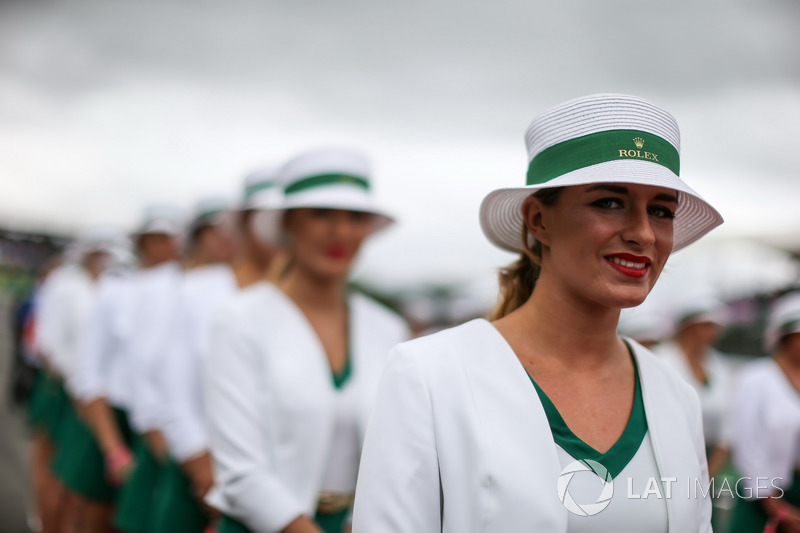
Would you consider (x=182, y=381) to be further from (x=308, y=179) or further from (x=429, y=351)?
(x=429, y=351)

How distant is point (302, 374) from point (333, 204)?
0.67m

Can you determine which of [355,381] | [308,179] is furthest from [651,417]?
[308,179]

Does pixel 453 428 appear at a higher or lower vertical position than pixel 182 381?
higher

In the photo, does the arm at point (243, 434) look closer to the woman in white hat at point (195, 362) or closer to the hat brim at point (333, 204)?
the hat brim at point (333, 204)

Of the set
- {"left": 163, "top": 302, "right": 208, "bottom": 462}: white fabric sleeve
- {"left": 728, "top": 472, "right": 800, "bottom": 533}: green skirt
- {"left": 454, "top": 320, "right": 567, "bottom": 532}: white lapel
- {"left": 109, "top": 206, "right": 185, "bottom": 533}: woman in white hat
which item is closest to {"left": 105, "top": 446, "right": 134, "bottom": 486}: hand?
{"left": 109, "top": 206, "right": 185, "bottom": 533}: woman in white hat

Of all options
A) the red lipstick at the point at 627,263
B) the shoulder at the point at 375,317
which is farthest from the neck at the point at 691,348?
the red lipstick at the point at 627,263

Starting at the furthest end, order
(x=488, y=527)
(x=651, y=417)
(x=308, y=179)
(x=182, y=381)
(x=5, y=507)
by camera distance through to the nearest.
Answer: (x=5, y=507)
(x=182, y=381)
(x=308, y=179)
(x=651, y=417)
(x=488, y=527)

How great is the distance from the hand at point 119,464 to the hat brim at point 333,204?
2218 mm

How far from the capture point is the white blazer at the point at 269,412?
8.94 ft

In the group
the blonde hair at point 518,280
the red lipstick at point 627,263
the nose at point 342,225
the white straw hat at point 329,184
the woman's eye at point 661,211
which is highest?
the white straw hat at point 329,184

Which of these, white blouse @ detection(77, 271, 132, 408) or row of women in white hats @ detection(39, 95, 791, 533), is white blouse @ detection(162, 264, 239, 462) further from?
row of women in white hats @ detection(39, 95, 791, 533)

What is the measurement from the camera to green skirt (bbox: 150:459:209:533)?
372cm

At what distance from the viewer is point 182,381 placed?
13.3ft

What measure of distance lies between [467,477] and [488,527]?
4.3 inches
